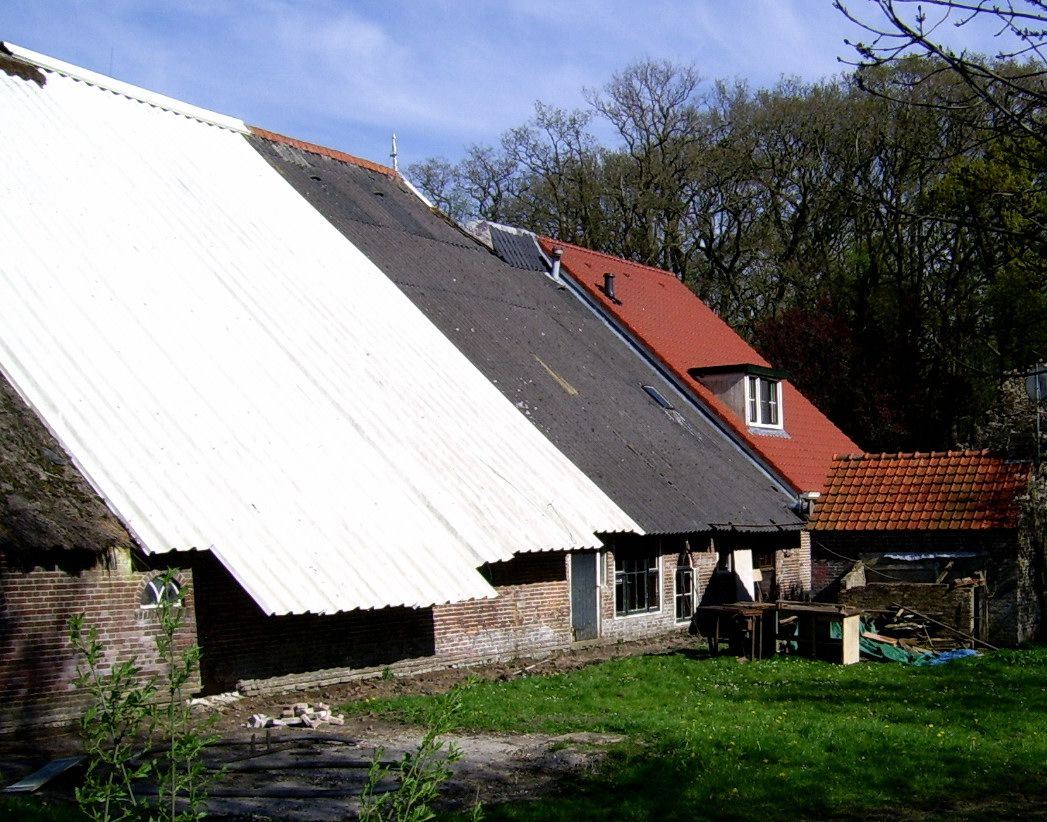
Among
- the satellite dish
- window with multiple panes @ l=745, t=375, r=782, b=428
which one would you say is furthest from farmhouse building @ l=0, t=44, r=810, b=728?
the satellite dish

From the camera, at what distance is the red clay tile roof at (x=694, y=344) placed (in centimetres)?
2284

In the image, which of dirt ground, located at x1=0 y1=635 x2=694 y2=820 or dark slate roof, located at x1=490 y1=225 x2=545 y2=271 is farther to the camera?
dark slate roof, located at x1=490 y1=225 x2=545 y2=271

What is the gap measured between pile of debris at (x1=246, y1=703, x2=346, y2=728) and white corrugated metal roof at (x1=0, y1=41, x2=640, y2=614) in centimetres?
115

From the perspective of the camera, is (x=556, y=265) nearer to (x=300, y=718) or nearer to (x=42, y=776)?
(x=300, y=718)

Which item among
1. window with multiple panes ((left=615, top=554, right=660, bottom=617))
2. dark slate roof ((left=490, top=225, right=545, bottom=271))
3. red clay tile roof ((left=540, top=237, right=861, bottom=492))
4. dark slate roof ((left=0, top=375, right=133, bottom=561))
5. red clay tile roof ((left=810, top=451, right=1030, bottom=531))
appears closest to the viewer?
dark slate roof ((left=0, top=375, right=133, bottom=561))

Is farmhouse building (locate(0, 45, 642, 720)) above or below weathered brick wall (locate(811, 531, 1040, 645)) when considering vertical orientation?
above

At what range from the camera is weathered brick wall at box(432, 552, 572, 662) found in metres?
14.9

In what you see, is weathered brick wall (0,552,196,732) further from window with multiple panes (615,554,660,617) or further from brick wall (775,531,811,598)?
brick wall (775,531,811,598)

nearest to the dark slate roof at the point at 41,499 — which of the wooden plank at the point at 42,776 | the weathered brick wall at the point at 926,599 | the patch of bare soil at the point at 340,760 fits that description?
the wooden plank at the point at 42,776

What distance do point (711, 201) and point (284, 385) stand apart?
27.1 meters

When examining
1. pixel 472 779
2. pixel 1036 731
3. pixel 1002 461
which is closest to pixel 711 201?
pixel 1002 461

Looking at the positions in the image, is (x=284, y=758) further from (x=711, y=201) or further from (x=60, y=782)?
(x=711, y=201)

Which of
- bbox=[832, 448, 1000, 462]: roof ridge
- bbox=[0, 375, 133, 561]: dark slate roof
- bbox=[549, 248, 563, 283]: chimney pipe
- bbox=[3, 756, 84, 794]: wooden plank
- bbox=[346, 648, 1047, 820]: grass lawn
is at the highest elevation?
bbox=[549, 248, 563, 283]: chimney pipe

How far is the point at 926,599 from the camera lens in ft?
61.5
